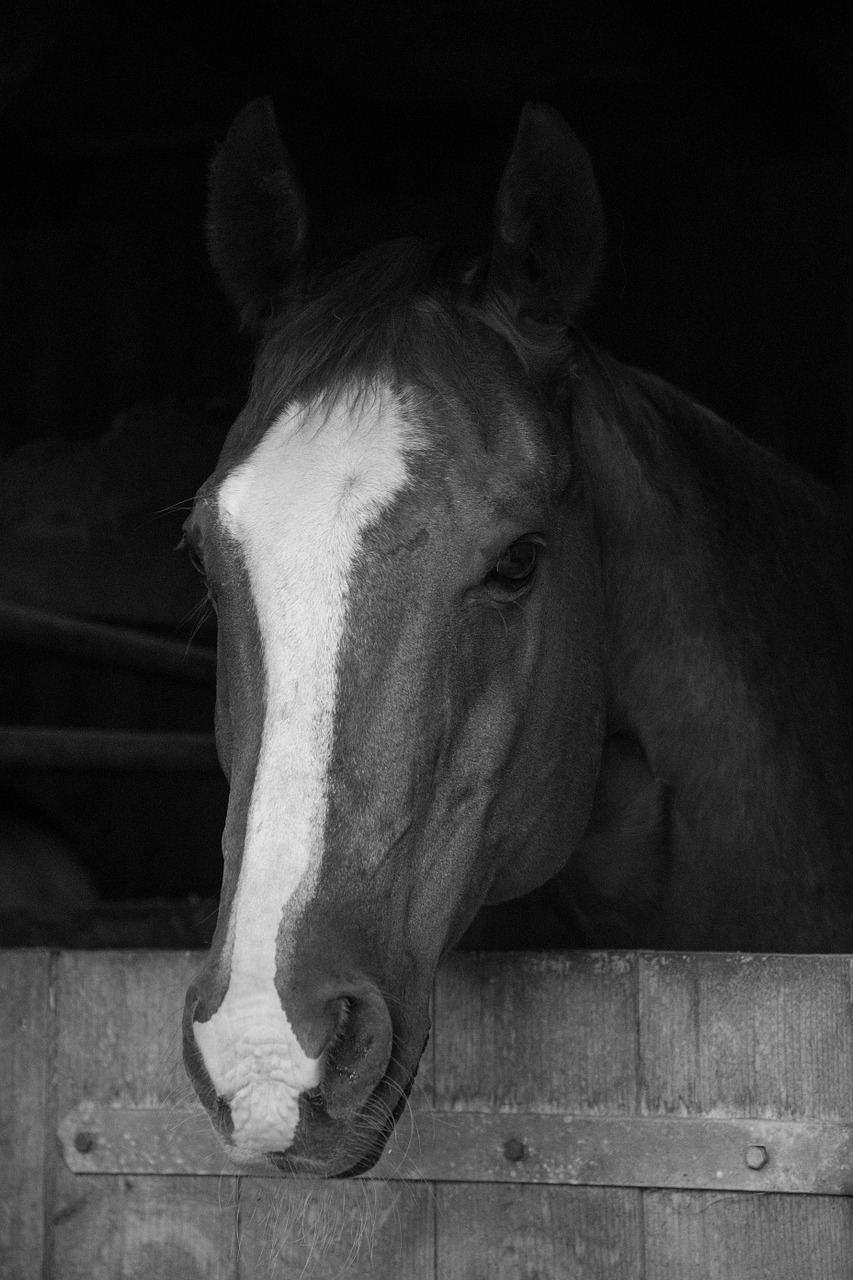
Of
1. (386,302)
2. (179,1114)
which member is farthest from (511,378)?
(179,1114)

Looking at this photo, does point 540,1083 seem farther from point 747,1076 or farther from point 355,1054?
point 355,1054

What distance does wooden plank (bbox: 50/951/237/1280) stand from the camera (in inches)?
72.6

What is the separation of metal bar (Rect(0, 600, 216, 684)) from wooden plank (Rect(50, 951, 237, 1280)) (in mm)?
2143

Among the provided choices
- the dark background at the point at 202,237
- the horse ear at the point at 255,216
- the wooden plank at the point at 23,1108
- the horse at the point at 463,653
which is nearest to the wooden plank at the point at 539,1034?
the horse at the point at 463,653

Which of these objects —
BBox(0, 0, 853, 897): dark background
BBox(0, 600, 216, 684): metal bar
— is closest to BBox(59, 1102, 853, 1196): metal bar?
BBox(0, 600, 216, 684): metal bar

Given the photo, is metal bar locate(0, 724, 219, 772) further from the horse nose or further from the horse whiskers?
the horse nose

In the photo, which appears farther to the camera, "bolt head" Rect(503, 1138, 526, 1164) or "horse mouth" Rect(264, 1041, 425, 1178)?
"bolt head" Rect(503, 1138, 526, 1164)

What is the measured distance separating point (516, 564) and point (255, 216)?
751 mm

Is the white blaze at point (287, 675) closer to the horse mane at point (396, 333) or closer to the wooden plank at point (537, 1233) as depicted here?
the horse mane at point (396, 333)

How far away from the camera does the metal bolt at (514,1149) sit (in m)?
1.75

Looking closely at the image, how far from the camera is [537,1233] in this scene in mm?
1748

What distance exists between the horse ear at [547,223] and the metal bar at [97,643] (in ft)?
7.09

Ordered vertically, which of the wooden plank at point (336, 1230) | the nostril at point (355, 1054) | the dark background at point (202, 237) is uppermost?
the dark background at point (202, 237)

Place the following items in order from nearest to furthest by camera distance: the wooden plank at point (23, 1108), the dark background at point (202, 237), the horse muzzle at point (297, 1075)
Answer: the horse muzzle at point (297, 1075) < the wooden plank at point (23, 1108) < the dark background at point (202, 237)
